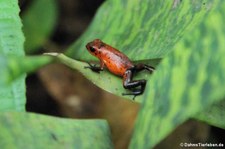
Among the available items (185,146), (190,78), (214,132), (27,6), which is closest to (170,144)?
(185,146)

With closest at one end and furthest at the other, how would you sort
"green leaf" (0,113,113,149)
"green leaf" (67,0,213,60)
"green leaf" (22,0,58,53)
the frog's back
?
"green leaf" (0,113,113,149) → "green leaf" (67,0,213,60) → the frog's back → "green leaf" (22,0,58,53)

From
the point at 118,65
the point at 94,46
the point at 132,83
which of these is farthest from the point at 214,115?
the point at 94,46

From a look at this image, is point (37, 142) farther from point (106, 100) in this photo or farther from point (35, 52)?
point (35, 52)

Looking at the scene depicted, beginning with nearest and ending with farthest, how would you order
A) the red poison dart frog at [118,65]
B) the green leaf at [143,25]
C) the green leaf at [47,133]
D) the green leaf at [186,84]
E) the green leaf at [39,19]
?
the green leaf at [186,84] < the green leaf at [47,133] < the green leaf at [143,25] < the red poison dart frog at [118,65] < the green leaf at [39,19]

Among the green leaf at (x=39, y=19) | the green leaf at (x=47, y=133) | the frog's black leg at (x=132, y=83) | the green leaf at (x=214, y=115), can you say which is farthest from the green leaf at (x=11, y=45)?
the green leaf at (x=39, y=19)

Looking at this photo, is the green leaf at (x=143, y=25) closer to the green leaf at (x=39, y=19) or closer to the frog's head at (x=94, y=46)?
the frog's head at (x=94, y=46)

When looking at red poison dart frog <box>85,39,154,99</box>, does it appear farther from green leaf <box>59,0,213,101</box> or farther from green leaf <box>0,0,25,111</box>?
green leaf <box>0,0,25,111</box>

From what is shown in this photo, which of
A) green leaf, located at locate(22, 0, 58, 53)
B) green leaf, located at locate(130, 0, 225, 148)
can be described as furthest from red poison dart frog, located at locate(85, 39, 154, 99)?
green leaf, located at locate(22, 0, 58, 53)
